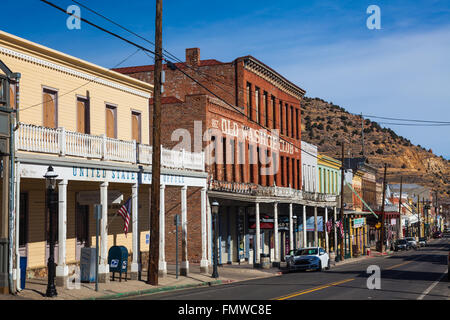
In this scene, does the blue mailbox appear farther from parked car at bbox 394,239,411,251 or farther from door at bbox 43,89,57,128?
parked car at bbox 394,239,411,251

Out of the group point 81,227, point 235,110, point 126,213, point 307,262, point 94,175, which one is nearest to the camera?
point 94,175

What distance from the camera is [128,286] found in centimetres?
2291

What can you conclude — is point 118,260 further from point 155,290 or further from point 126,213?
point 155,290

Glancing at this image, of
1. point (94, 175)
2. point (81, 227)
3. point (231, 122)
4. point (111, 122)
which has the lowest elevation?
point (81, 227)

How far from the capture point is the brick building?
3703cm

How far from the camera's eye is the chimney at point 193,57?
4416 centimetres

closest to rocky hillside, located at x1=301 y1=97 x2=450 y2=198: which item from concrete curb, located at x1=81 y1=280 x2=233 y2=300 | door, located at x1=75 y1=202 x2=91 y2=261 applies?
concrete curb, located at x1=81 y1=280 x2=233 y2=300

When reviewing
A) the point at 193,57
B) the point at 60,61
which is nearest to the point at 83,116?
the point at 60,61

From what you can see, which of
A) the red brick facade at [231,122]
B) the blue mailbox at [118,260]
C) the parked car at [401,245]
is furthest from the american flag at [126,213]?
the parked car at [401,245]

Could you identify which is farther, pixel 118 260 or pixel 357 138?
pixel 357 138

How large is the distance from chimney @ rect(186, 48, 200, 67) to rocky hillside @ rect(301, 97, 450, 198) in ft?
363

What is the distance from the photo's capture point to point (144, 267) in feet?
103

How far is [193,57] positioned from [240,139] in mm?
7013

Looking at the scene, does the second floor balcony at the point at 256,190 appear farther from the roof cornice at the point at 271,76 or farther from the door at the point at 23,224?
the door at the point at 23,224
